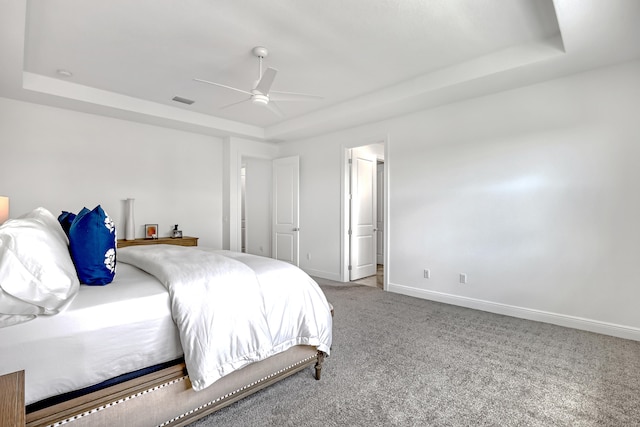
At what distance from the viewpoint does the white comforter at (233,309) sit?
1.66 m

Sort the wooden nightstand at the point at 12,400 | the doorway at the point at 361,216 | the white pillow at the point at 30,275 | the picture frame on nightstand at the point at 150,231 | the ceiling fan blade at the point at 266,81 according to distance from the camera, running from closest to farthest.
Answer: the wooden nightstand at the point at 12,400, the white pillow at the point at 30,275, the ceiling fan blade at the point at 266,81, the picture frame on nightstand at the point at 150,231, the doorway at the point at 361,216

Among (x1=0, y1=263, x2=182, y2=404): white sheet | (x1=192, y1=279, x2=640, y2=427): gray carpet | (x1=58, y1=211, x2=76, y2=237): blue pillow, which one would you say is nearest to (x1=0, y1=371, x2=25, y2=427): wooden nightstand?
(x1=0, y1=263, x2=182, y2=404): white sheet

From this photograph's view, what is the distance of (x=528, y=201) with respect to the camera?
3572 mm

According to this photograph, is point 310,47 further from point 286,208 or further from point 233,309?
point 286,208

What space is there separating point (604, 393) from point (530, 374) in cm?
40

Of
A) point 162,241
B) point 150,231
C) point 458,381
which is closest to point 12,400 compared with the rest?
point 458,381

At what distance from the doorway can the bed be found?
3231 millimetres

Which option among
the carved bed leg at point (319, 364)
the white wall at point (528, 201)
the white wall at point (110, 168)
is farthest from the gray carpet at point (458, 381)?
the white wall at point (110, 168)

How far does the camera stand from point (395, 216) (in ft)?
15.6

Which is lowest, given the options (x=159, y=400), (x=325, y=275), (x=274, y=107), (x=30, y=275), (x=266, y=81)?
(x=325, y=275)

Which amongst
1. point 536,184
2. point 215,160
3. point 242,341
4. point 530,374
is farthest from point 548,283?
point 215,160

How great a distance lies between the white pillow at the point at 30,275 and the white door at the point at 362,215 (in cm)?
435

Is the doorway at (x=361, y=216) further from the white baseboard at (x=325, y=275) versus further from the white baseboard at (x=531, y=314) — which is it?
the white baseboard at (x=531, y=314)

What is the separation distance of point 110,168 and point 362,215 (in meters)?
3.98
